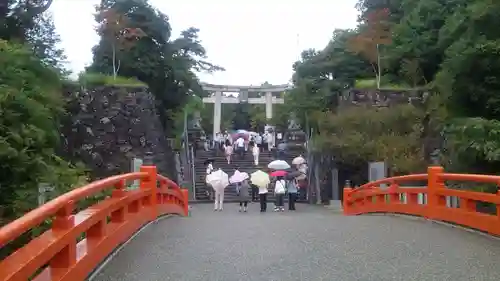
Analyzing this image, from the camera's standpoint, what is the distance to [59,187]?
11.4 m

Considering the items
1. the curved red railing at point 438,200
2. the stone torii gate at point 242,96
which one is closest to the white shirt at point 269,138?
the stone torii gate at point 242,96

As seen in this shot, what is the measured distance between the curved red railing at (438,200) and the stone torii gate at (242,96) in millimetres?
36298

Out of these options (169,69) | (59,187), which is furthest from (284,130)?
(59,187)

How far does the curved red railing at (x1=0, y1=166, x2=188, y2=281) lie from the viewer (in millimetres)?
3668

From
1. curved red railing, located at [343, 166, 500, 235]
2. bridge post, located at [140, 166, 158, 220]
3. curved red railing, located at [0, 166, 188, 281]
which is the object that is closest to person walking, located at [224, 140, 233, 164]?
curved red railing, located at [343, 166, 500, 235]

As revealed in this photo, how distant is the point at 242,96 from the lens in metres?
53.2

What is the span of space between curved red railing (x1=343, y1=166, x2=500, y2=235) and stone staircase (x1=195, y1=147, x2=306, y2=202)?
15.2 metres

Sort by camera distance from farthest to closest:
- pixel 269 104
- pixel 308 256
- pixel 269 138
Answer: pixel 269 104 → pixel 269 138 → pixel 308 256

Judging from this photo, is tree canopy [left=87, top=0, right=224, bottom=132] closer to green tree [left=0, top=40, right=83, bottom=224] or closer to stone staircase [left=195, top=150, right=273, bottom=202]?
stone staircase [left=195, top=150, right=273, bottom=202]

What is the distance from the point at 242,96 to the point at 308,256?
4710 cm

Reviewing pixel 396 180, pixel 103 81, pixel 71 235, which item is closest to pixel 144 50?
pixel 103 81

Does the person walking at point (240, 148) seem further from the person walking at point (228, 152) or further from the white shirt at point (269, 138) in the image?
the white shirt at point (269, 138)

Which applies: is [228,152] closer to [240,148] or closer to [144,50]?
[240,148]

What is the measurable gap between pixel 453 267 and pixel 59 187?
7923 millimetres
